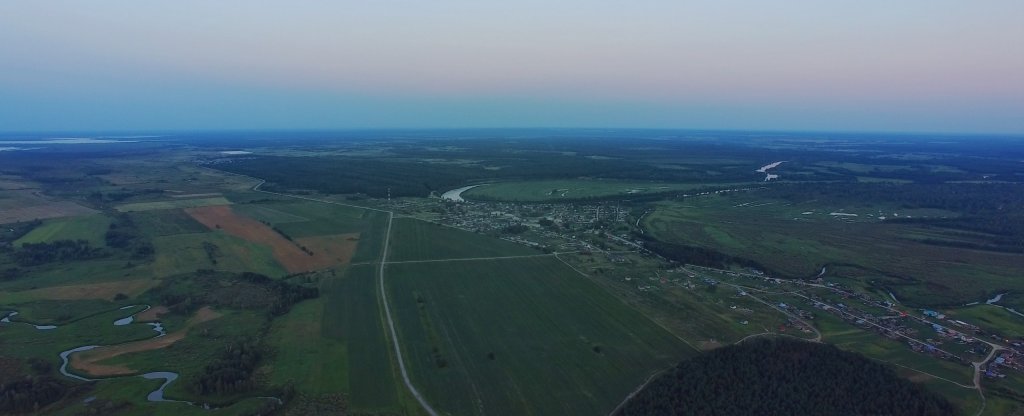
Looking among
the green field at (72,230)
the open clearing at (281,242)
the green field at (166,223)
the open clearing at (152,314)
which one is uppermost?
the green field at (72,230)

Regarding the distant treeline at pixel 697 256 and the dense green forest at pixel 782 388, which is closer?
the dense green forest at pixel 782 388

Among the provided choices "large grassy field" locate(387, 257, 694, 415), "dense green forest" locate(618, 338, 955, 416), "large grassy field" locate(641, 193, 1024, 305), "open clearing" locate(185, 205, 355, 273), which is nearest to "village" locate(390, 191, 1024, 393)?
"large grassy field" locate(641, 193, 1024, 305)

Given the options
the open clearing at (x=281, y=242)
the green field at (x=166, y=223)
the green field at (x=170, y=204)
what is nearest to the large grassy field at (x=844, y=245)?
the open clearing at (x=281, y=242)

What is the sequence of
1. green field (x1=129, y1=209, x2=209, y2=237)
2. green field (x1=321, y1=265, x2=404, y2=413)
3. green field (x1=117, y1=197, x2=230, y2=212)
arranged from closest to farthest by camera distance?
1. green field (x1=321, y1=265, x2=404, y2=413)
2. green field (x1=129, y1=209, x2=209, y2=237)
3. green field (x1=117, y1=197, x2=230, y2=212)

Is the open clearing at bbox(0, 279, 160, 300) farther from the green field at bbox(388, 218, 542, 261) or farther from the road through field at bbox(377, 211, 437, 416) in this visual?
the green field at bbox(388, 218, 542, 261)

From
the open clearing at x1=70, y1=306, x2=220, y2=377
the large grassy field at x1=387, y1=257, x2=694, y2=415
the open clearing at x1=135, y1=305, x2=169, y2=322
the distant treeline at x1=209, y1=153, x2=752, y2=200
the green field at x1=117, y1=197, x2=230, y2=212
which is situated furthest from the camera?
the distant treeline at x1=209, y1=153, x2=752, y2=200

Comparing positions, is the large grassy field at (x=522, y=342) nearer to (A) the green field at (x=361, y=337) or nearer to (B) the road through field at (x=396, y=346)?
(B) the road through field at (x=396, y=346)
